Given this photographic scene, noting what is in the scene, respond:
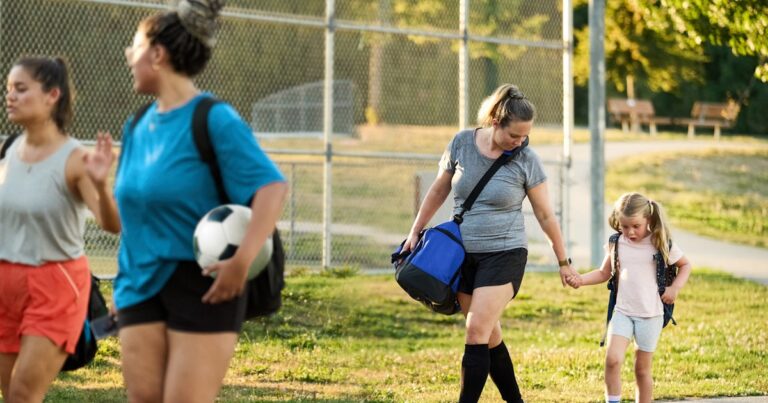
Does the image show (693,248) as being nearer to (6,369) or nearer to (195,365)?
(6,369)

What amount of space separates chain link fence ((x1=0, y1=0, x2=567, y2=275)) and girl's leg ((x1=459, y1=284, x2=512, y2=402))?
277 inches

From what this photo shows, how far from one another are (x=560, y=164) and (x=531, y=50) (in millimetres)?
1488

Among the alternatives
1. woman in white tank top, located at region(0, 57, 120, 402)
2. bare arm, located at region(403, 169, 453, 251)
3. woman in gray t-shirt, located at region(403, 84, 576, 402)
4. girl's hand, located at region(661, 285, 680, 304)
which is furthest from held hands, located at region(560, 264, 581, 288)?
woman in white tank top, located at region(0, 57, 120, 402)

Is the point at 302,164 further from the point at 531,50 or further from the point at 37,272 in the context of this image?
the point at 37,272

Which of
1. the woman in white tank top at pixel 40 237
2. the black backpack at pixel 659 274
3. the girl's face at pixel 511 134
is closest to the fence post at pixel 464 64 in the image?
the black backpack at pixel 659 274

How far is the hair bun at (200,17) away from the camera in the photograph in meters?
4.15

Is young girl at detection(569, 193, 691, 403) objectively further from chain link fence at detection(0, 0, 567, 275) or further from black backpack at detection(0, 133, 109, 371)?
chain link fence at detection(0, 0, 567, 275)

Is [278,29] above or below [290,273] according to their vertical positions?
above

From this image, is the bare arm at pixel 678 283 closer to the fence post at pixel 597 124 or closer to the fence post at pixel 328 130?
the fence post at pixel 328 130

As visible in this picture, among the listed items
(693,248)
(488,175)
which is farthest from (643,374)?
(693,248)

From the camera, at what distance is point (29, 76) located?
503 centimetres

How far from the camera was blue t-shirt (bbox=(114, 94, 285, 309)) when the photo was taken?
4109 millimetres

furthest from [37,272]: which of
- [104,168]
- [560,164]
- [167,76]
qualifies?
[560,164]

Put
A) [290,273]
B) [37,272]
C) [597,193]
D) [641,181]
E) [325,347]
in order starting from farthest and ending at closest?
[641,181], [597,193], [290,273], [325,347], [37,272]
